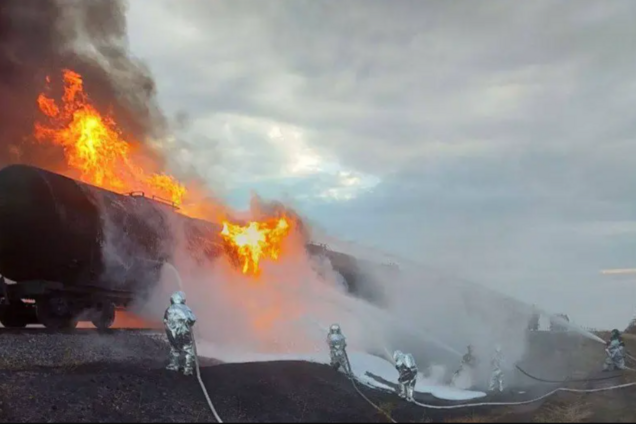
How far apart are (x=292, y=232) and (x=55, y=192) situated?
1035cm

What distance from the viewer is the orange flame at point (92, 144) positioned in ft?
80.7

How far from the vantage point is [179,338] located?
13.3 m

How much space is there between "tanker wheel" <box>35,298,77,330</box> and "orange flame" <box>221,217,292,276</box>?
7.55 metres

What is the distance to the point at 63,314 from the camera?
54.4 ft

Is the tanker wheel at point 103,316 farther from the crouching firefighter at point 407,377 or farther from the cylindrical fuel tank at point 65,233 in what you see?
the crouching firefighter at point 407,377

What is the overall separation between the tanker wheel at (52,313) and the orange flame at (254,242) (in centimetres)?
755

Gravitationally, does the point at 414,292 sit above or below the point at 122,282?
above

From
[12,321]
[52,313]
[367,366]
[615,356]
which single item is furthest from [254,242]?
[615,356]

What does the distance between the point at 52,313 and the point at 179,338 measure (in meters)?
5.24

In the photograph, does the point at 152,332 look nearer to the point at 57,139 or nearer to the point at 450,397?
the point at 450,397

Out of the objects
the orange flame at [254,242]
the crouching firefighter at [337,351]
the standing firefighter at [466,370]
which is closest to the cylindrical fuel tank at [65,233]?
the orange flame at [254,242]

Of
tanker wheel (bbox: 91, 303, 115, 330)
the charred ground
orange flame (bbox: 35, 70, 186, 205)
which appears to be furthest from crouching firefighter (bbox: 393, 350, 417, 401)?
orange flame (bbox: 35, 70, 186, 205)

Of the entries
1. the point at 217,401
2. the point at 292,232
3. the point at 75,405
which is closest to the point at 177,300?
the point at 217,401

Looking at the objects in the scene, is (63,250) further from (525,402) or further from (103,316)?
(525,402)
